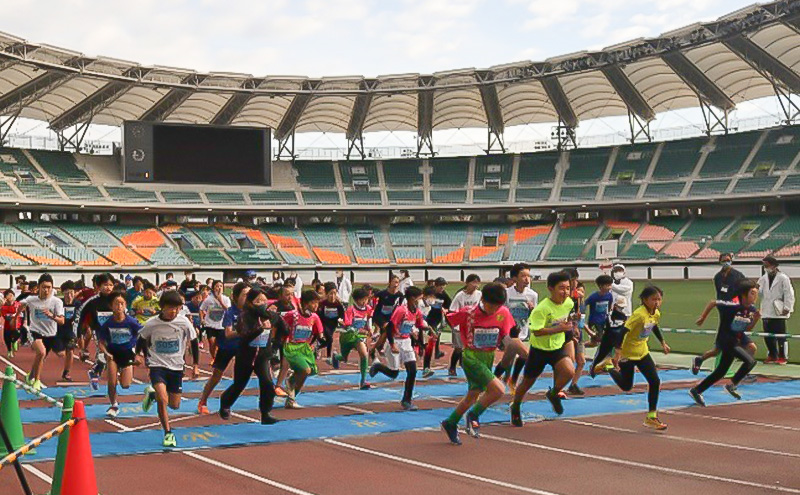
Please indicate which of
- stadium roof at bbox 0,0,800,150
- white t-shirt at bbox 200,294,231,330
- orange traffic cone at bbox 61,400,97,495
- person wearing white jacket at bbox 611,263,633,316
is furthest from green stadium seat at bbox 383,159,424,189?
orange traffic cone at bbox 61,400,97,495

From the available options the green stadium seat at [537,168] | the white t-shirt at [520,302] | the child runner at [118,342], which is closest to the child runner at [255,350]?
the child runner at [118,342]

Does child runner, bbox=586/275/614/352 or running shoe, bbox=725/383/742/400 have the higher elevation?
child runner, bbox=586/275/614/352

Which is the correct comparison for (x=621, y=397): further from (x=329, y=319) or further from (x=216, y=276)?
(x=216, y=276)

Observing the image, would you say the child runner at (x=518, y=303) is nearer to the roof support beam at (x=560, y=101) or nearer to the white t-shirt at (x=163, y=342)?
the white t-shirt at (x=163, y=342)

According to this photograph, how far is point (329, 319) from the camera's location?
52.9ft

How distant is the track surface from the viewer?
7797 mm

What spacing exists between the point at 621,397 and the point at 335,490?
7.30 m

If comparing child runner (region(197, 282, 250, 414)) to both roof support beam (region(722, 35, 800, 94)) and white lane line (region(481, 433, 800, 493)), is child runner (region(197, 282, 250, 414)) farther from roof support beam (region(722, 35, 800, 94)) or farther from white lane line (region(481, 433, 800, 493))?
roof support beam (region(722, 35, 800, 94))

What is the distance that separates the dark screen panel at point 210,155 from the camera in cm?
5474

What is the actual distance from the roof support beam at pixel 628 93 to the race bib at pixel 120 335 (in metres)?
42.8

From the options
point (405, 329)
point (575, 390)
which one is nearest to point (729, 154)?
point (575, 390)

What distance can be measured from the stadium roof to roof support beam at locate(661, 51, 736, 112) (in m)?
0.08

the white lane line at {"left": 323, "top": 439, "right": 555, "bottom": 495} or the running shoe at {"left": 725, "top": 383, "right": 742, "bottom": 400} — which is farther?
the running shoe at {"left": 725, "top": 383, "right": 742, "bottom": 400}

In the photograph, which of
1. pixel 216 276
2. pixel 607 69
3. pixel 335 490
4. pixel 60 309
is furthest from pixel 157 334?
pixel 216 276
